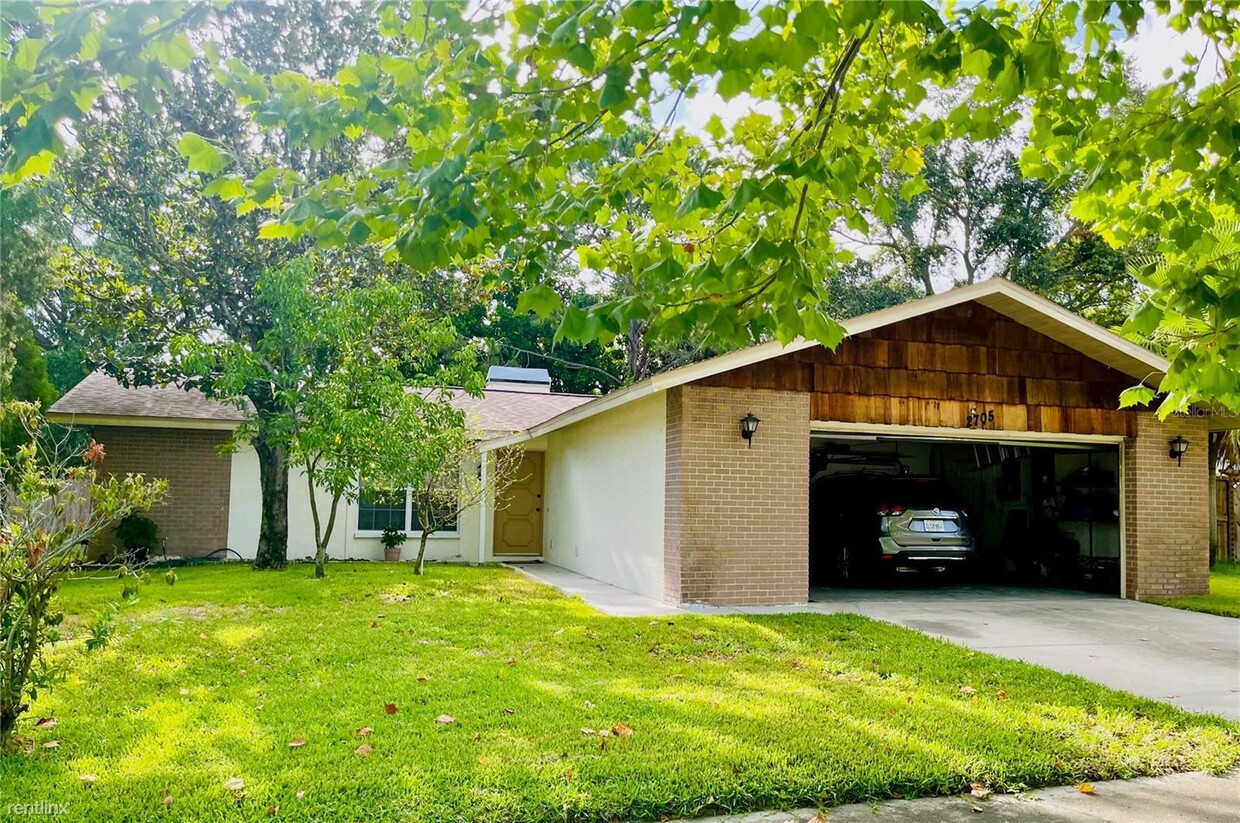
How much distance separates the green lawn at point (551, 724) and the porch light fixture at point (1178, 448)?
6282 mm

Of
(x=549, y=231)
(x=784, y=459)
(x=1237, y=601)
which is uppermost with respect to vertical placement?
(x=549, y=231)

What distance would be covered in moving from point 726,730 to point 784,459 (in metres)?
5.70

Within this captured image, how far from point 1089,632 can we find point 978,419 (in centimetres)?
309

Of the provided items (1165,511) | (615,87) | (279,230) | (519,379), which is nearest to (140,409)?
(519,379)

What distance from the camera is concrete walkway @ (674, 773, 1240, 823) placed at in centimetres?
384

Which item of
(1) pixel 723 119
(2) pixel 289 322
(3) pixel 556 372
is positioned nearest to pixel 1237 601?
(1) pixel 723 119

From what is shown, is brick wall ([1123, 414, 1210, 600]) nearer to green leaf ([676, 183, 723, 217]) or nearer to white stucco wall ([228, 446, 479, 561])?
green leaf ([676, 183, 723, 217])

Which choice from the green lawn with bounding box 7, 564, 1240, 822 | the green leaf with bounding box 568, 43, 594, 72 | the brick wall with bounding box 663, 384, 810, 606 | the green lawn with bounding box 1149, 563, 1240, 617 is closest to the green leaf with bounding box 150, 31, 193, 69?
the green leaf with bounding box 568, 43, 594, 72

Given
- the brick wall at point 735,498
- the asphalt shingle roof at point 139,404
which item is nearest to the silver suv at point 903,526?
the brick wall at point 735,498

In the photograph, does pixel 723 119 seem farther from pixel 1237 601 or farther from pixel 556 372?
pixel 556 372

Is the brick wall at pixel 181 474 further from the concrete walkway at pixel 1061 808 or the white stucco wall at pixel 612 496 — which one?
the concrete walkway at pixel 1061 808

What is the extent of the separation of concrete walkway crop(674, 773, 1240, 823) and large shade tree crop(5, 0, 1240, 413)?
200cm

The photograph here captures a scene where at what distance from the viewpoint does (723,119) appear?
16.7 ft

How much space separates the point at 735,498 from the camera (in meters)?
9.98
